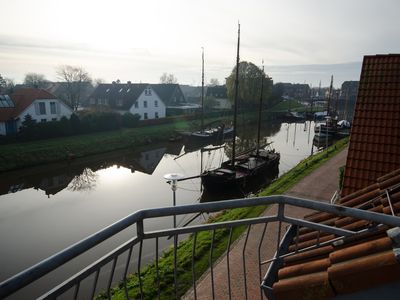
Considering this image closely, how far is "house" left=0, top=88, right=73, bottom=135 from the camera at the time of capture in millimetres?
34156

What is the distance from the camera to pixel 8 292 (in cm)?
169

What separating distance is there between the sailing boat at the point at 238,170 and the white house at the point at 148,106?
27.2 meters

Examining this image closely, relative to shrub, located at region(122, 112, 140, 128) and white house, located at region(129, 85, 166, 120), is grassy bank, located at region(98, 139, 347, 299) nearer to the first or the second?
shrub, located at region(122, 112, 140, 128)

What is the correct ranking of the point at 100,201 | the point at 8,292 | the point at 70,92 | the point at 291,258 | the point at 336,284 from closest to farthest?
the point at 8,292 → the point at 336,284 → the point at 291,258 → the point at 100,201 → the point at 70,92

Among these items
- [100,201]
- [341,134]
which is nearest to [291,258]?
[100,201]

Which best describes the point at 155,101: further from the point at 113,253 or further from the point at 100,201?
the point at 113,253

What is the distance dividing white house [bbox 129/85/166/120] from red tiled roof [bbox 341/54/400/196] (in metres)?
44.6

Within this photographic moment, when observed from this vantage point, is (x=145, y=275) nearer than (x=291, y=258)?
No

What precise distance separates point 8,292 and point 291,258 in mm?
2790

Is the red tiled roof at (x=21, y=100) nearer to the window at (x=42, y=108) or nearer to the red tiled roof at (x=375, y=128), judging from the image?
the window at (x=42, y=108)

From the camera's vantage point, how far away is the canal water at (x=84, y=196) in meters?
14.0

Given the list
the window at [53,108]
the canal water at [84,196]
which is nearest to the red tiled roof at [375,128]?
the canal water at [84,196]

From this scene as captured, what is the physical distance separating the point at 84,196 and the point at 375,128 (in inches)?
718

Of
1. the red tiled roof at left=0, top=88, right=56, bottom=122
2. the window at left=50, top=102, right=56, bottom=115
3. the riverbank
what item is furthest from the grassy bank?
the window at left=50, top=102, right=56, bottom=115
